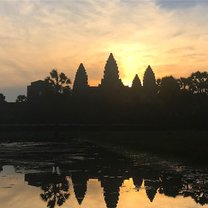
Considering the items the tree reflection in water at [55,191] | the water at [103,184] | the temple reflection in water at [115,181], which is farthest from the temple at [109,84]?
the tree reflection in water at [55,191]

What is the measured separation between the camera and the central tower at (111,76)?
15838 cm

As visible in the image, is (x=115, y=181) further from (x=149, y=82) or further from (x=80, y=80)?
(x=80, y=80)

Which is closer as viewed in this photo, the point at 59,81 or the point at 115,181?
the point at 115,181

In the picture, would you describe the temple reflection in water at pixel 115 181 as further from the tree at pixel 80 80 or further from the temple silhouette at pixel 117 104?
the tree at pixel 80 80

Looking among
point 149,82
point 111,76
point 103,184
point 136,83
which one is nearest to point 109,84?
point 111,76

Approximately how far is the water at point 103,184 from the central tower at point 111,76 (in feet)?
398

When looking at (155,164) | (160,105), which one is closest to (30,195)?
(155,164)

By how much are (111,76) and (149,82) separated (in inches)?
544

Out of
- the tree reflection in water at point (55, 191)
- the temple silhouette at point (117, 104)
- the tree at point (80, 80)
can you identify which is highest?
the tree at point (80, 80)

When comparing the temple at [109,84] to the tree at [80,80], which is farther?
the tree at [80,80]

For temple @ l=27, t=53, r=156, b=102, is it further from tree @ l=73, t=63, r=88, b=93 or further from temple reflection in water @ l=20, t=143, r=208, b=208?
temple reflection in water @ l=20, t=143, r=208, b=208

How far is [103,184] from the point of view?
25.4 meters

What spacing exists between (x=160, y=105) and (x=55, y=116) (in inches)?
1202

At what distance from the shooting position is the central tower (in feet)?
520
